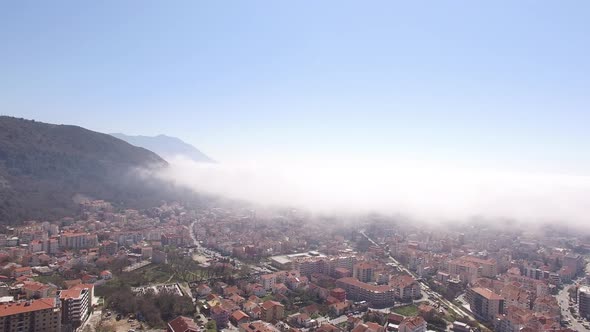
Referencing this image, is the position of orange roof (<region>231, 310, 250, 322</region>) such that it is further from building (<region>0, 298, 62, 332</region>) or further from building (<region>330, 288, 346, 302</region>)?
building (<region>0, 298, 62, 332</region>)

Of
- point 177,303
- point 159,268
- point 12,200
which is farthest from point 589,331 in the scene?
point 12,200

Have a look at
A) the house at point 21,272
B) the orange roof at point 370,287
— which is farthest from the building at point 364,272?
the house at point 21,272

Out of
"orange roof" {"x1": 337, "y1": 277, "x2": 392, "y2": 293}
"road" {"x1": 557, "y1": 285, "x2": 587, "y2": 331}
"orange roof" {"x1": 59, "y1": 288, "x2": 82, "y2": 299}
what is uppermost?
"orange roof" {"x1": 337, "y1": 277, "x2": 392, "y2": 293}

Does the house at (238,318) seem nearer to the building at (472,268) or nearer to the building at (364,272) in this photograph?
the building at (364,272)

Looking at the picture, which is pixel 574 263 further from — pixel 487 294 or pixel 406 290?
pixel 406 290

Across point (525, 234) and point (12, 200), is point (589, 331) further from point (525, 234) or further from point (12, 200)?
point (12, 200)

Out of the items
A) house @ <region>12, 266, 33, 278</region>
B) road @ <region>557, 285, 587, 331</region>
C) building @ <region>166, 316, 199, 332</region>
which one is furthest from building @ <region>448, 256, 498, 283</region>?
house @ <region>12, 266, 33, 278</region>

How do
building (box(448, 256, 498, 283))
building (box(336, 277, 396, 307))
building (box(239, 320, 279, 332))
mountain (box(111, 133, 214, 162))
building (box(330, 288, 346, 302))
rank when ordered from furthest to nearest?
1. mountain (box(111, 133, 214, 162))
2. building (box(448, 256, 498, 283))
3. building (box(336, 277, 396, 307))
4. building (box(330, 288, 346, 302))
5. building (box(239, 320, 279, 332))

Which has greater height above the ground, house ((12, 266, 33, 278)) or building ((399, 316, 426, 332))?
building ((399, 316, 426, 332))
